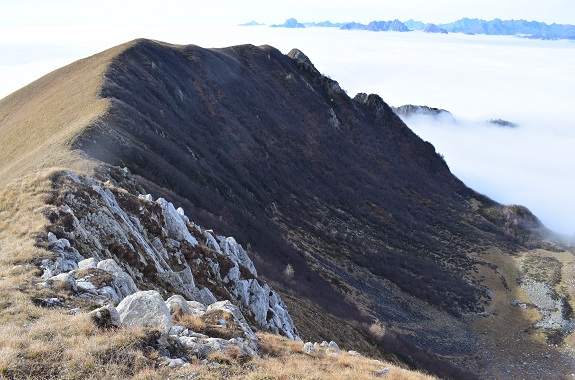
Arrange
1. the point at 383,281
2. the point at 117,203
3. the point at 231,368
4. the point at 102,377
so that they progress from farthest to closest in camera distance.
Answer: the point at 383,281
the point at 117,203
the point at 231,368
the point at 102,377

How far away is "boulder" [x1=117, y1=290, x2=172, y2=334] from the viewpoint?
38.9ft

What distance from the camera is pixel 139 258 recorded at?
63.7 feet

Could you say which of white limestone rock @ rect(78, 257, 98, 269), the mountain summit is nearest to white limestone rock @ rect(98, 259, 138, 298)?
white limestone rock @ rect(78, 257, 98, 269)

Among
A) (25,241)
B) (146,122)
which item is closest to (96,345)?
(25,241)

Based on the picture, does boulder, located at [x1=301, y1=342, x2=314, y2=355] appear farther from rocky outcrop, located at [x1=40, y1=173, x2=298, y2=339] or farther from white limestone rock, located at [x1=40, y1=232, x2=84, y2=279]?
white limestone rock, located at [x1=40, y1=232, x2=84, y2=279]

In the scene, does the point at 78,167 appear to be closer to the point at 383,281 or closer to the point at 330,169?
the point at 383,281

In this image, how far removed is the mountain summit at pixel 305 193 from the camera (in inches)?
1619

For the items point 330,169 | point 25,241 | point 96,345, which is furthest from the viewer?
point 330,169

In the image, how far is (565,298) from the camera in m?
72.4

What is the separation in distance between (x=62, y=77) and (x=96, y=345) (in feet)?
258

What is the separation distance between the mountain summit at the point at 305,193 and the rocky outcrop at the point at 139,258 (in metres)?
0.48

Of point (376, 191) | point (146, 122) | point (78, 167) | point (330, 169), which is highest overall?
point (146, 122)

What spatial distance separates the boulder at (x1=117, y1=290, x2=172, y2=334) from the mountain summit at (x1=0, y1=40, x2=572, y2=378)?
21.9 feet

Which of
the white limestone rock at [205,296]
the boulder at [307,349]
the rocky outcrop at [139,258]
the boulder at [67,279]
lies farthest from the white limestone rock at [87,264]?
the boulder at [307,349]
